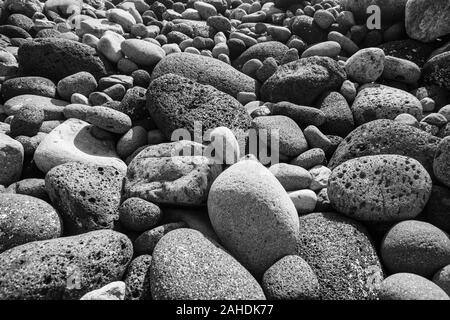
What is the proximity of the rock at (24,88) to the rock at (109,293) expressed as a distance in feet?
10.4

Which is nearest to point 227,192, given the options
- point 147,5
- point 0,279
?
point 0,279

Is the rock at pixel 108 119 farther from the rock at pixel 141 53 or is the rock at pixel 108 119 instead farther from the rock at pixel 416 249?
the rock at pixel 416 249

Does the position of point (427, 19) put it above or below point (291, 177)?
above

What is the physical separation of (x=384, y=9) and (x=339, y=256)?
4.52m

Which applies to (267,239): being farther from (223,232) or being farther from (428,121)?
(428,121)

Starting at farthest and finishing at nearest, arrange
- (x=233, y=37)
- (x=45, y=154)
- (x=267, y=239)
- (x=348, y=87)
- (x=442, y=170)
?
(x=233, y=37)
(x=348, y=87)
(x=45, y=154)
(x=442, y=170)
(x=267, y=239)

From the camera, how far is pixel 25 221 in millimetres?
3482

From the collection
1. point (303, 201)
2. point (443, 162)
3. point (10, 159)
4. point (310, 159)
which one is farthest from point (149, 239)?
point (443, 162)

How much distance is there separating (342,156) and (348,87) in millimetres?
1348

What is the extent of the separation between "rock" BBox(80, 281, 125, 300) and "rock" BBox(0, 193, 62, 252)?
711 mm

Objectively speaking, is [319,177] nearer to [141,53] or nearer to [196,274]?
[196,274]

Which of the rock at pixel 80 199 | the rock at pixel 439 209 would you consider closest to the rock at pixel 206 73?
the rock at pixel 80 199

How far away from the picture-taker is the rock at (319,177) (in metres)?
4.20
